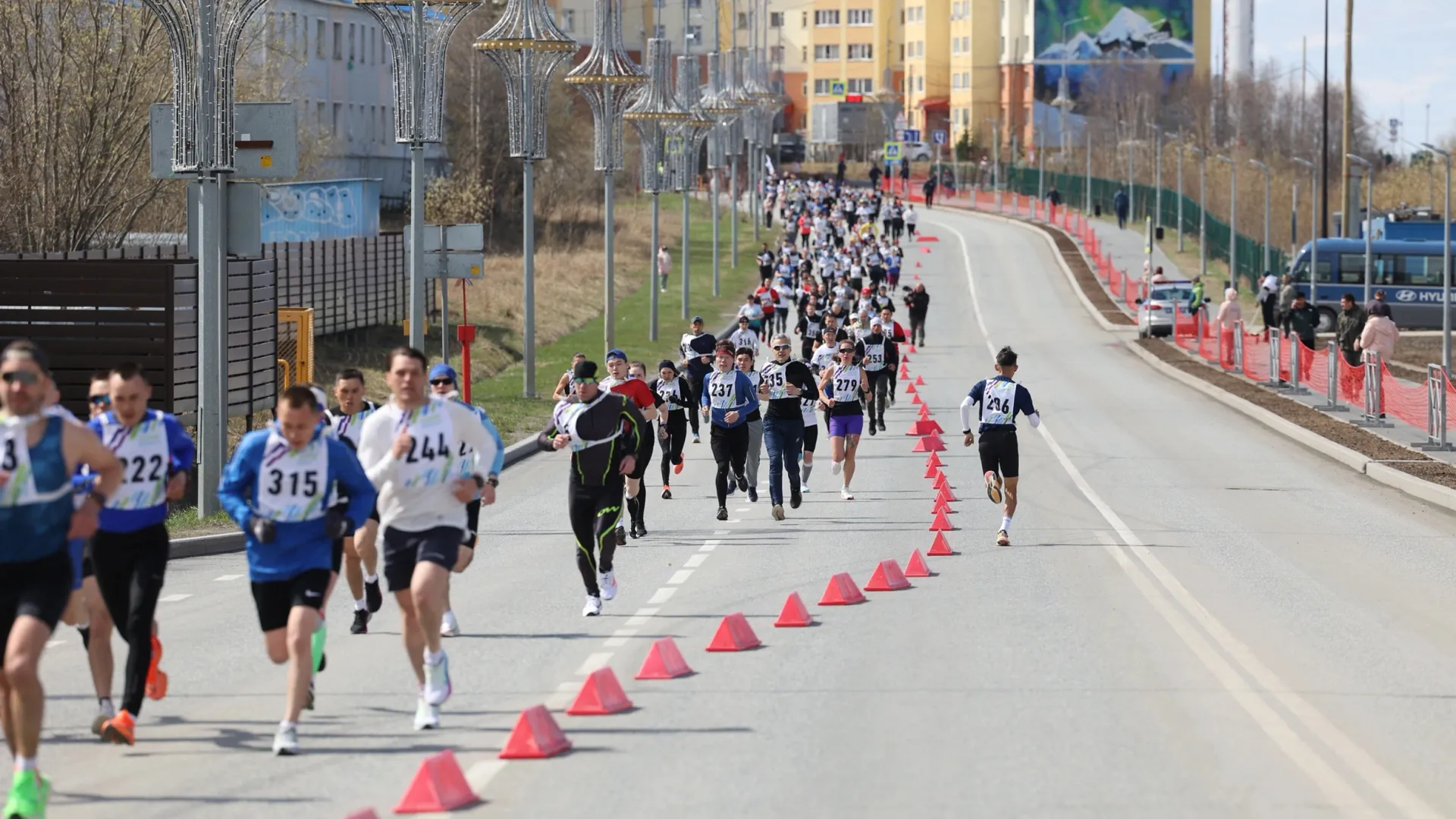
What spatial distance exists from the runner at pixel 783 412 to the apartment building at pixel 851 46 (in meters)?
153

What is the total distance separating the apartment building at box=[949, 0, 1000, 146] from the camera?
160m

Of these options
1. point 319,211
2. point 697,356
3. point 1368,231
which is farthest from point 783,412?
point 1368,231

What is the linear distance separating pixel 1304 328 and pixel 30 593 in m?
36.9

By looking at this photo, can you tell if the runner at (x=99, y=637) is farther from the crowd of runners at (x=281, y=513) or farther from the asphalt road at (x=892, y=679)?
the asphalt road at (x=892, y=679)

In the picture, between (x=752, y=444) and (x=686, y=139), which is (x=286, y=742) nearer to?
(x=752, y=444)

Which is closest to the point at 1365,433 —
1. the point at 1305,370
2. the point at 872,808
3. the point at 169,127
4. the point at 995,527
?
the point at 1305,370

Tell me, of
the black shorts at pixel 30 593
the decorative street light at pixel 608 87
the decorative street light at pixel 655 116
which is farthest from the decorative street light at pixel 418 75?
the black shorts at pixel 30 593

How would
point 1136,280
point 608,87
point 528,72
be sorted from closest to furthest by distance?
point 528,72
point 608,87
point 1136,280

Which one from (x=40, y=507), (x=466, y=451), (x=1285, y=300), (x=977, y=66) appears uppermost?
(x=977, y=66)

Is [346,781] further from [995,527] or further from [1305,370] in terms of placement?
[1305,370]

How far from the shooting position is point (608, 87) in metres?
42.1

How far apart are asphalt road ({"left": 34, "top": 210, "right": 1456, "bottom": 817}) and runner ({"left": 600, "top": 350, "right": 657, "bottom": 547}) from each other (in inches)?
10.1

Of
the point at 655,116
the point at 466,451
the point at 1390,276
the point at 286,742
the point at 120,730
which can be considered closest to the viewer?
the point at 286,742

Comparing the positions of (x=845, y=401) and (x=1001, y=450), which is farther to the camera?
(x=845, y=401)
